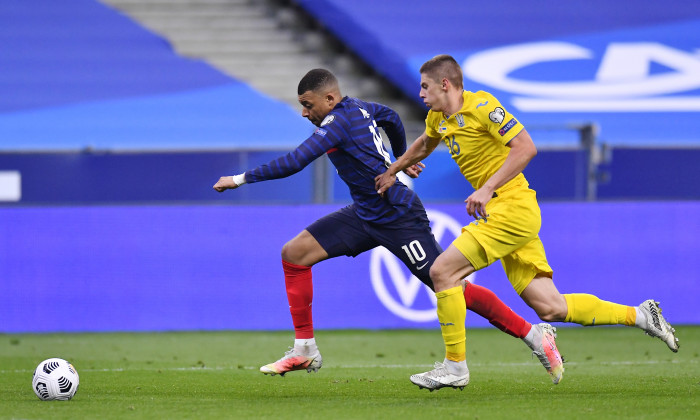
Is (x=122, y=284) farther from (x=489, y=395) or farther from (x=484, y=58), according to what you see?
(x=484, y=58)

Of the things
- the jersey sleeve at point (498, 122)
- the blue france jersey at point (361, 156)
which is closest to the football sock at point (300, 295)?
the blue france jersey at point (361, 156)

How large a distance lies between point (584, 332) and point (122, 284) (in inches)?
180

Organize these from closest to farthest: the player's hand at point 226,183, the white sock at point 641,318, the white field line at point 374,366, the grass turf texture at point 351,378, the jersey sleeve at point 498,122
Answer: the grass turf texture at point 351,378, the jersey sleeve at point 498,122, the player's hand at point 226,183, the white sock at point 641,318, the white field line at point 374,366

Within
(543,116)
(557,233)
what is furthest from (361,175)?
(543,116)

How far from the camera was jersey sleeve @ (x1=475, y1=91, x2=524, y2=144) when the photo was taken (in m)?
5.25

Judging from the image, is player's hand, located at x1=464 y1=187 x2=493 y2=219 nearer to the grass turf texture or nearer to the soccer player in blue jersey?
the soccer player in blue jersey

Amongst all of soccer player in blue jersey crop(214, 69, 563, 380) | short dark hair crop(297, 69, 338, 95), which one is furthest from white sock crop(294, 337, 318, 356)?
short dark hair crop(297, 69, 338, 95)

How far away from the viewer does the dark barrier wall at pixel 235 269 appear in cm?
999

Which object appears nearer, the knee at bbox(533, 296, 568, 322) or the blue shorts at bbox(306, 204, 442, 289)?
the knee at bbox(533, 296, 568, 322)

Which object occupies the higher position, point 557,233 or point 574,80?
point 574,80

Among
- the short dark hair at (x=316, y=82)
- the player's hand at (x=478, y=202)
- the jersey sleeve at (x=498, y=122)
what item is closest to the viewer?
the player's hand at (x=478, y=202)

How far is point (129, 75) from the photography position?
15.1 m

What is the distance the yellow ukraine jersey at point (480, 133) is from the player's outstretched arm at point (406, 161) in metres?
0.18

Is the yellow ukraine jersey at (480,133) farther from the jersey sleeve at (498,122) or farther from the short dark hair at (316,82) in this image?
the short dark hair at (316,82)
